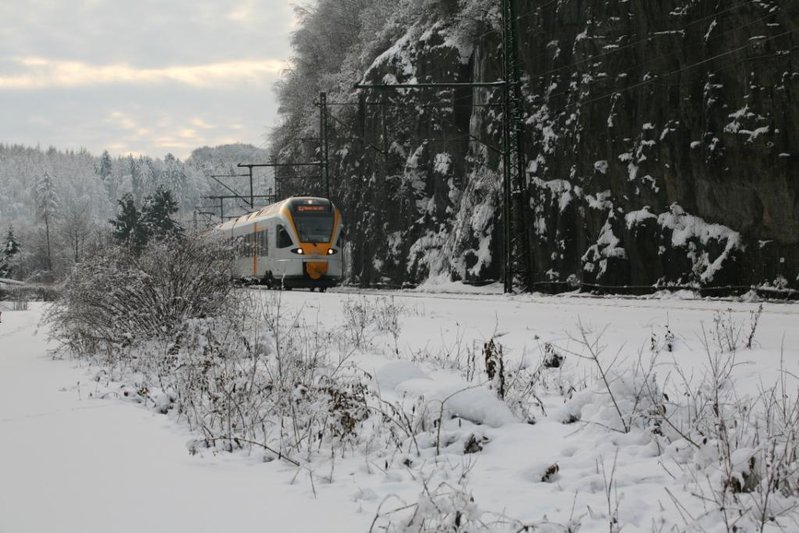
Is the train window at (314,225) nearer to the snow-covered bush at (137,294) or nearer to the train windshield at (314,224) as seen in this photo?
the train windshield at (314,224)

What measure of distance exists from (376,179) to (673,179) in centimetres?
2229

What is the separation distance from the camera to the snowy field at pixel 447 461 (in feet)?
11.0

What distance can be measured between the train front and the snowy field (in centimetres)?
2088

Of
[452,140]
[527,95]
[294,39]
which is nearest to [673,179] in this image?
[527,95]

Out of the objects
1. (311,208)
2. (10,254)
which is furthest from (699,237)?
(10,254)

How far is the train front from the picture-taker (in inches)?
1113

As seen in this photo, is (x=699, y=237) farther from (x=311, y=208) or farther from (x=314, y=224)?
(x=311, y=208)

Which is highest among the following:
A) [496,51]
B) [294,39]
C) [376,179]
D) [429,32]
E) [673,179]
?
[294,39]

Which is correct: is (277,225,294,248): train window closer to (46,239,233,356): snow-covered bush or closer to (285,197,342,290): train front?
(285,197,342,290): train front

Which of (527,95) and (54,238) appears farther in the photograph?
(54,238)

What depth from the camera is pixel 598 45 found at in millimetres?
21297

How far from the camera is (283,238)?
1122 inches

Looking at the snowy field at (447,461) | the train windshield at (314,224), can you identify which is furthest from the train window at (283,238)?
the snowy field at (447,461)

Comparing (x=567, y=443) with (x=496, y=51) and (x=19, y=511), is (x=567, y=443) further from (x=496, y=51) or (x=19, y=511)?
(x=496, y=51)
